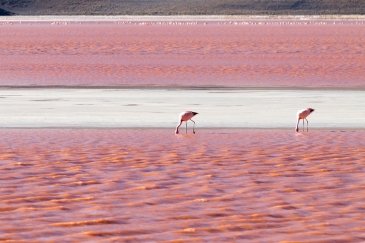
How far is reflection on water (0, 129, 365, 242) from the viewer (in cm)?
792

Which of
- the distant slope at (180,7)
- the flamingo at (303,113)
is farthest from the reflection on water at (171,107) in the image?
the distant slope at (180,7)

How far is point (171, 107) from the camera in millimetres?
18719

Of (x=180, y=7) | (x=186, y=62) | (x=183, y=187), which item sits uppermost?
(x=180, y=7)

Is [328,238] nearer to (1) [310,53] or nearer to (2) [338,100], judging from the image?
(2) [338,100]

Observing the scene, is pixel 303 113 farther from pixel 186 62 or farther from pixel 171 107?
pixel 186 62

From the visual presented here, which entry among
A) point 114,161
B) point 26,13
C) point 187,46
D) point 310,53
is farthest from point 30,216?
point 26,13

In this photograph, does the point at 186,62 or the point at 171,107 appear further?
the point at 186,62

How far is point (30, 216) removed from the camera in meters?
8.43

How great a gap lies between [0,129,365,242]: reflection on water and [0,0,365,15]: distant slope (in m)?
141

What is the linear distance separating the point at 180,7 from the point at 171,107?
146 meters

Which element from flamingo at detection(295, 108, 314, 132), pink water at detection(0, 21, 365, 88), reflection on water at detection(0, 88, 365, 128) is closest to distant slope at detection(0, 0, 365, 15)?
pink water at detection(0, 21, 365, 88)

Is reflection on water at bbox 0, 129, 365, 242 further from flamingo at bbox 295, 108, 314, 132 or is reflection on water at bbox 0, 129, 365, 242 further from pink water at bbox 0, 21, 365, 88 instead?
pink water at bbox 0, 21, 365, 88

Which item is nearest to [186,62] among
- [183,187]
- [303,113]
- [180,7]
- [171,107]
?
[171,107]

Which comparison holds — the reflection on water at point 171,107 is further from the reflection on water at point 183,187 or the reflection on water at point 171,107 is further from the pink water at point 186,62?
the pink water at point 186,62
